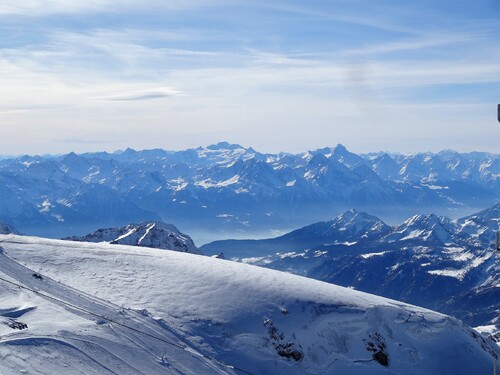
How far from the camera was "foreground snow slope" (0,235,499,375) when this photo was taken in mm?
38188

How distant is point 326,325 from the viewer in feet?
160

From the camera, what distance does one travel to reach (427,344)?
51000mm

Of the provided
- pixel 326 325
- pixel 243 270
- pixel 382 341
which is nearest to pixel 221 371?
pixel 326 325

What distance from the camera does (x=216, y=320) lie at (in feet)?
153

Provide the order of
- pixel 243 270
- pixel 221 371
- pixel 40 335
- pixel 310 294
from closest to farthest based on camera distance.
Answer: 1. pixel 40 335
2. pixel 221 371
3. pixel 310 294
4. pixel 243 270

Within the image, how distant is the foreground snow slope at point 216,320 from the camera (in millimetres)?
38188

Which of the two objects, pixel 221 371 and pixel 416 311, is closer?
pixel 221 371

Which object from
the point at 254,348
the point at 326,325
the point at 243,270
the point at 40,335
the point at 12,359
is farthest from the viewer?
the point at 243,270

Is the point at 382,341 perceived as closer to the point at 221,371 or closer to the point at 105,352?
the point at 221,371

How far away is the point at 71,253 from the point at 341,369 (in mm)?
25659

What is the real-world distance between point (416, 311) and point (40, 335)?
1315 inches

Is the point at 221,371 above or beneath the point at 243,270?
beneath

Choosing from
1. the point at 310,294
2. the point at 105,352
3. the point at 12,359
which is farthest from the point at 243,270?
the point at 12,359

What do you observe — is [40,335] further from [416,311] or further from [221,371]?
[416,311]
